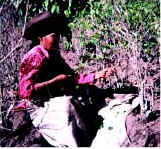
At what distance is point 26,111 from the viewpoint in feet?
11.0

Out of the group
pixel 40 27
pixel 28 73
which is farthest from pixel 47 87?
pixel 40 27

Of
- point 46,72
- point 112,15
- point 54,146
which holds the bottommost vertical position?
point 54,146

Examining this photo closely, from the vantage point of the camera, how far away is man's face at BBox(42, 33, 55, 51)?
3.07 meters

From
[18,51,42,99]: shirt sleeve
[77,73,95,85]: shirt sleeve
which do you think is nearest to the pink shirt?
[18,51,42,99]: shirt sleeve

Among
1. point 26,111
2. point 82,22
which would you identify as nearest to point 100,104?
point 26,111

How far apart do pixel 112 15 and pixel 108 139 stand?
1.07 m

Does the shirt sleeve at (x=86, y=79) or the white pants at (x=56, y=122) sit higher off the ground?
the shirt sleeve at (x=86, y=79)

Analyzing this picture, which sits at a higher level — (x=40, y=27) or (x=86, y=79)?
(x=40, y=27)

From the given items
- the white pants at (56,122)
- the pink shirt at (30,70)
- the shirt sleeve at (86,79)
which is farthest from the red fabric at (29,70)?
the shirt sleeve at (86,79)

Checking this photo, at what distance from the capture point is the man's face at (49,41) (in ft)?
10.1

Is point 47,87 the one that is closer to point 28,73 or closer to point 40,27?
point 28,73

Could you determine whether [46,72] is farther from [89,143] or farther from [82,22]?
[82,22]

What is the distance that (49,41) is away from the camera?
121 inches

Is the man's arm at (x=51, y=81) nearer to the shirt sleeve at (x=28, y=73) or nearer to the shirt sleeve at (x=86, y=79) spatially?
the shirt sleeve at (x=28, y=73)
